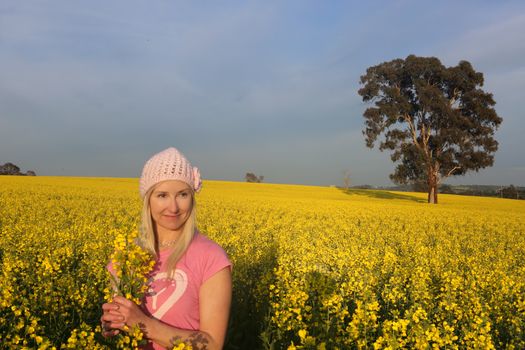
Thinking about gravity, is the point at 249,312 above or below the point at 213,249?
below

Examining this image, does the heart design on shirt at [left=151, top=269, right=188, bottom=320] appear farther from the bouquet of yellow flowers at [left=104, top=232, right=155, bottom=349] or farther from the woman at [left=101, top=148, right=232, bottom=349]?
the bouquet of yellow flowers at [left=104, top=232, right=155, bottom=349]

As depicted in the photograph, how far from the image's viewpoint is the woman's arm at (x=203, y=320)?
2152 millimetres

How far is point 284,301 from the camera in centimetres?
417

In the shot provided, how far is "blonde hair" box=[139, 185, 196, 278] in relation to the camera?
2.51 m

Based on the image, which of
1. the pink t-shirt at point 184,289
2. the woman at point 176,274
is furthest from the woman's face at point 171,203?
the pink t-shirt at point 184,289

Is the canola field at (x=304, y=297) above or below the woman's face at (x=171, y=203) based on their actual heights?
below

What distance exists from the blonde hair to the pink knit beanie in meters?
0.06

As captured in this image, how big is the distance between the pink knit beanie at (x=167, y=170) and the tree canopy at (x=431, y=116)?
41.0 metres

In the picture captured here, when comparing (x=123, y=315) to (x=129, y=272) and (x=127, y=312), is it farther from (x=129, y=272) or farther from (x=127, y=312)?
(x=129, y=272)

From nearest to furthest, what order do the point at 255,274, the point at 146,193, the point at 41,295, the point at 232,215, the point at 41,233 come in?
the point at 146,193 → the point at 41,295 → the point at 255,274 → the point at 41,233 → the point at 232,215

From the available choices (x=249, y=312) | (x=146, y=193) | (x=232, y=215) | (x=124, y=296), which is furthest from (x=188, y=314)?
(x=232, y=215)

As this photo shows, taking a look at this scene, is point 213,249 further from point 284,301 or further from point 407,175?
point 407,175

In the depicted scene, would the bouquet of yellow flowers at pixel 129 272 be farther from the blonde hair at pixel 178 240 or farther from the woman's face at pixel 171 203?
the woman's face at pixel 171 203

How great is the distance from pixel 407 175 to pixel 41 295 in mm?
42010
